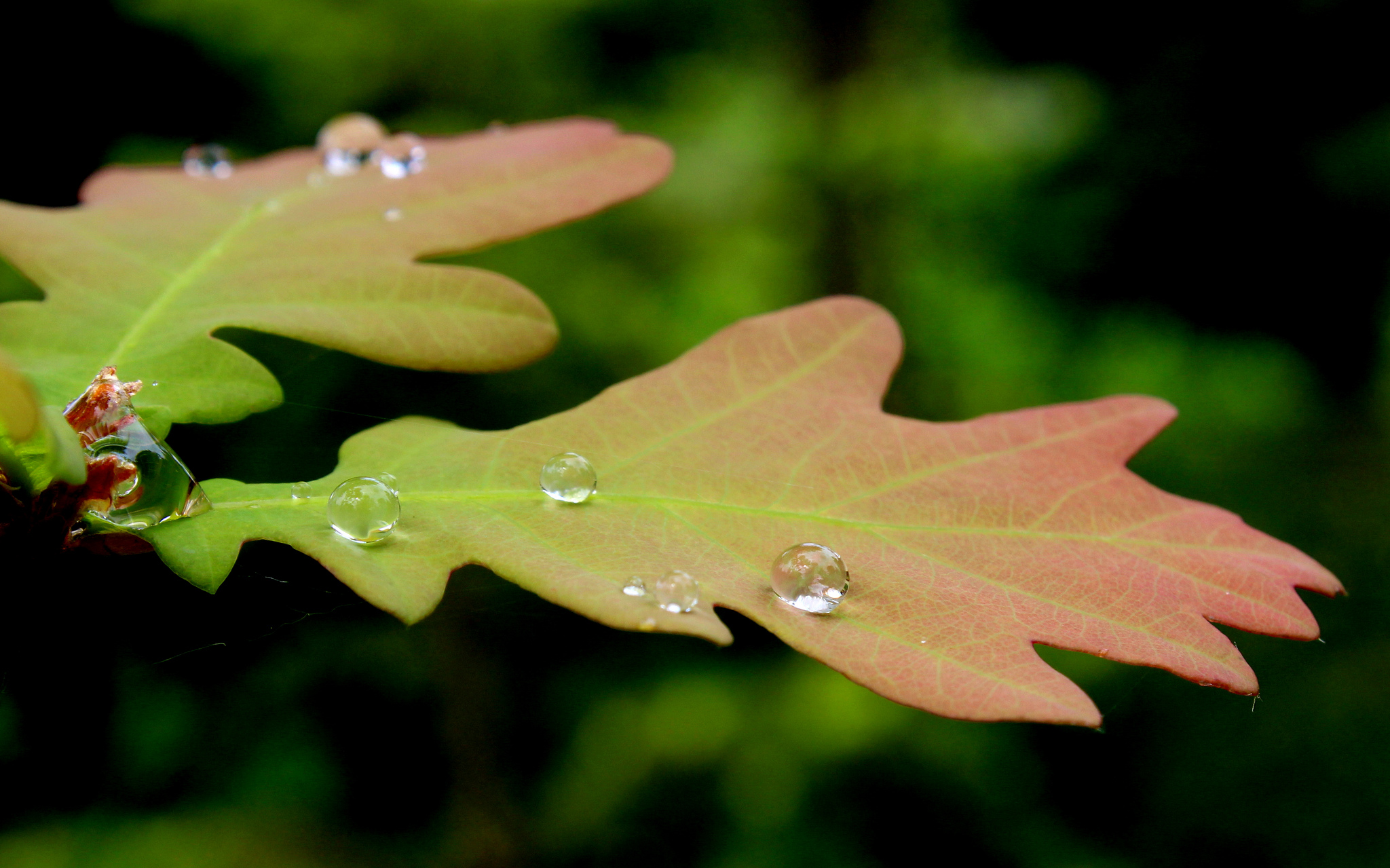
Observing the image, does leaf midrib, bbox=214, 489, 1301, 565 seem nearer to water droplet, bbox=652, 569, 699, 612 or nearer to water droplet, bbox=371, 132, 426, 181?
water droplet, bbox=652, 569, 699, 612

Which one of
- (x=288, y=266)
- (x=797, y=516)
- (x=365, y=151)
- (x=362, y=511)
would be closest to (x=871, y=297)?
(x=365, y=151)

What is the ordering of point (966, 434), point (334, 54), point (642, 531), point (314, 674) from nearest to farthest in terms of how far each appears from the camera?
point (642, 531), point (966, 434), point (314, 674), point (334, 54)

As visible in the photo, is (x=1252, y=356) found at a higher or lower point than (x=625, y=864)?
higher

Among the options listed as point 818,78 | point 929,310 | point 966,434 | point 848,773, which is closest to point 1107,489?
point 966,434

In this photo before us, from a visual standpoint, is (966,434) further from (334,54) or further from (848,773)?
(334,54)

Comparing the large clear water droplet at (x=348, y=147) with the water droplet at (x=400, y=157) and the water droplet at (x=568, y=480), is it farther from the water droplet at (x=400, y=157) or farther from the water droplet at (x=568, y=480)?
the water droplet at (x=568, y=480)

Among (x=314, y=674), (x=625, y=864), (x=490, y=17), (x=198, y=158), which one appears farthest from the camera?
(x=490, y=17)
